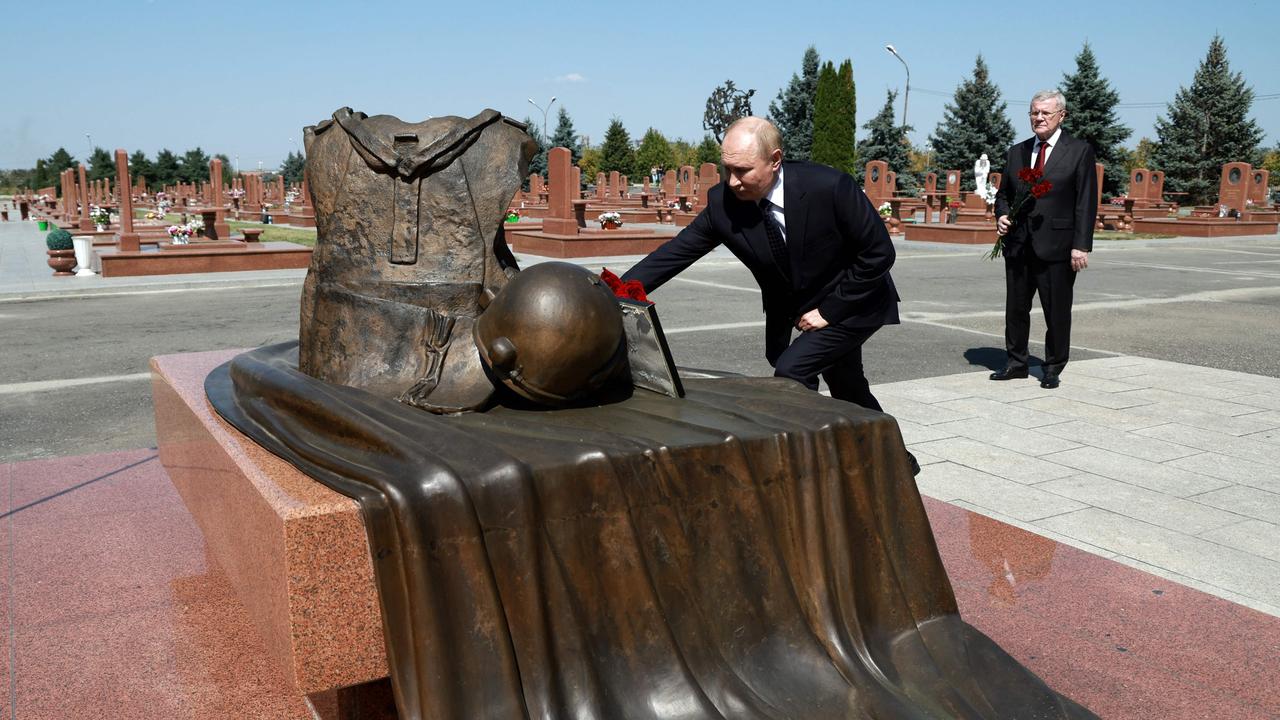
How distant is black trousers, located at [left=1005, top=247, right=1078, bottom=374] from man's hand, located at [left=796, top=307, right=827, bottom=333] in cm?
372

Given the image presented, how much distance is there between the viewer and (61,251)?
16.1 meters

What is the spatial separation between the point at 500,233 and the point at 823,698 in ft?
6.03

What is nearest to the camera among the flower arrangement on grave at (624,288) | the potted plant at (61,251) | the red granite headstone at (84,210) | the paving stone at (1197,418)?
the flower arrangement on grave at (624,288)

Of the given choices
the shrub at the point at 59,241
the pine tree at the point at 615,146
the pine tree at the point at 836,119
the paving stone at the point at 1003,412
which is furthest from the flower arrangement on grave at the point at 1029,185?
the pine tree at the point at 615,146

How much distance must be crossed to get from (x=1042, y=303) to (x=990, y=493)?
9.68 ft

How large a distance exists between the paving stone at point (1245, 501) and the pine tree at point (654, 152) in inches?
2574

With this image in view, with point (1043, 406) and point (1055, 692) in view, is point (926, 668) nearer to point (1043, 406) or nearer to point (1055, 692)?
point (1055, 692)

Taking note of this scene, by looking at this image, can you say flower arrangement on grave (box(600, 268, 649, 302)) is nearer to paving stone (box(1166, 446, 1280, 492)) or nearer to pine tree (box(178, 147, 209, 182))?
paving stone (box(1166, 446, 1280, 492))

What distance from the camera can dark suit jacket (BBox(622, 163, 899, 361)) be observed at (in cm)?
370

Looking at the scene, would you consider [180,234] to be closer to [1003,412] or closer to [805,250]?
[1003,412]

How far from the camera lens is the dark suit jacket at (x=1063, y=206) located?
689 cm

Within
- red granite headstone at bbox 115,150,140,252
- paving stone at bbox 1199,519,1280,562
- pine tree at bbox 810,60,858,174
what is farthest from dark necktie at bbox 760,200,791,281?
pine tree at bbox 810,60,858,174

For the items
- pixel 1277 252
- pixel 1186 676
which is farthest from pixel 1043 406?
pixel 1277 252

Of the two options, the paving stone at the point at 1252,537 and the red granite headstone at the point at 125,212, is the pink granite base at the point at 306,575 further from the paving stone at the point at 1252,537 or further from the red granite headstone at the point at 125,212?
the red granite headstone at the point at 125,212
